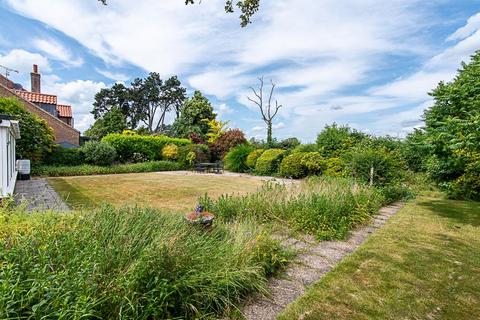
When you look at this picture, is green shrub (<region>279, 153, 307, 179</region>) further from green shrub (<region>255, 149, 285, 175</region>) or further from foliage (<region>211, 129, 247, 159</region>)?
foliage (<region>211, 129, 247, 159</region>)

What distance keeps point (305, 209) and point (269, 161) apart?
37.1ft

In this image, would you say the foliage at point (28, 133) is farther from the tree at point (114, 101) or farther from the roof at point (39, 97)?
the tree at point (114, 101)

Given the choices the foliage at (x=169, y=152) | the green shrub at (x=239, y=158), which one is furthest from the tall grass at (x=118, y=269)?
the foliage at (x=169, y=152)

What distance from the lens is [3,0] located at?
2910 mm

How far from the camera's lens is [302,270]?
11.6 ft

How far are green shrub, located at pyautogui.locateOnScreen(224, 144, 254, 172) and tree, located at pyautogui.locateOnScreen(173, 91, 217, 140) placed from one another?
11.3 meters

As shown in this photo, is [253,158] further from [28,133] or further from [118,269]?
[118,269]

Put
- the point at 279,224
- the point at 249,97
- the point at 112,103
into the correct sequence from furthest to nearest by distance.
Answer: the point at 112,103, the point at 249,97, the point at 279,224

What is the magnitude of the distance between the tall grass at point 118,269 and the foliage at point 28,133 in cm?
1395

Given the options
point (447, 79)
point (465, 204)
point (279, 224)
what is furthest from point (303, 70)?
point (279, 224)

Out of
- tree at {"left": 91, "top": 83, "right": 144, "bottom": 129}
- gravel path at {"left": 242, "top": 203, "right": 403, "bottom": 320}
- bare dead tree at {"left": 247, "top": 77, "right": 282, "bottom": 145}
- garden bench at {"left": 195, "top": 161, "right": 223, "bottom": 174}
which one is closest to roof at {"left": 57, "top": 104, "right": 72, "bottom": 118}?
tree at {"left": 91, "top": 83, "right": 144, "bottom": 129}

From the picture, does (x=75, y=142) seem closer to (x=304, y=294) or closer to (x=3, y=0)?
(x=3, y=0)

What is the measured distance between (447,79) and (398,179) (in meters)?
3.45

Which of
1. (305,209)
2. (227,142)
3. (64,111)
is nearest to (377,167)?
(305,209)
